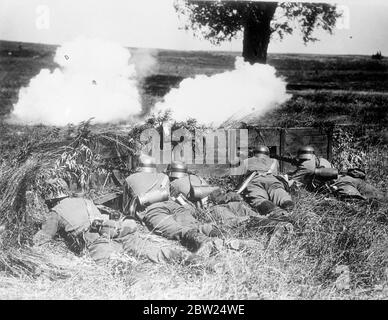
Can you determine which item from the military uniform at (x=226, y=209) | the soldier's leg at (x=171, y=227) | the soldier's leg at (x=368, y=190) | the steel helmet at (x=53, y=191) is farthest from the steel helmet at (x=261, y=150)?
the steel helmet at (x=53, y=191)

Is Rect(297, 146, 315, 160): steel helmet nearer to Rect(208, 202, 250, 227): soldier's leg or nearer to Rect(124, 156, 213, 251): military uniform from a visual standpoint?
Rect(208, 202, 250, 227): soldier's leg

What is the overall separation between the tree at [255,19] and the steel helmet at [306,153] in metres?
1.70

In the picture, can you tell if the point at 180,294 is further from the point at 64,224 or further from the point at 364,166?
the point at 364,166

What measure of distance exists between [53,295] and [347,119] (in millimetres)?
5554

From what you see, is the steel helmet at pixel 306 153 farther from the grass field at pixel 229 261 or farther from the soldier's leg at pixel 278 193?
the soldier's leg at pixel 278 193

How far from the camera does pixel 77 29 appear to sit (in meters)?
5.82

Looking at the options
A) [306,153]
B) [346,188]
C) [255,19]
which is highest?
[255,19]

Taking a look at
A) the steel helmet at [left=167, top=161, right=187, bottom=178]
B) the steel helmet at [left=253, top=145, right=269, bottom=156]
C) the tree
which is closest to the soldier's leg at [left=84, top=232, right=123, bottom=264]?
the steel helmet at [left=167, top=161, right=187, bottom=178]

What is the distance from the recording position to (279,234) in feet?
13.9

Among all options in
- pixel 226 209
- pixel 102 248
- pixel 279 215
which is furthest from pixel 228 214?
pixel 102 248

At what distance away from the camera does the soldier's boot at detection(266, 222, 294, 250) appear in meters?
4.14

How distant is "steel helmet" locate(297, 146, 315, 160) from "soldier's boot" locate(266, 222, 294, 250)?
2600 mm

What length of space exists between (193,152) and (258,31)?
Result: 7.15ft

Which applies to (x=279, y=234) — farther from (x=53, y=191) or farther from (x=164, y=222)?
(x=53, y=191)
